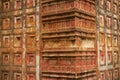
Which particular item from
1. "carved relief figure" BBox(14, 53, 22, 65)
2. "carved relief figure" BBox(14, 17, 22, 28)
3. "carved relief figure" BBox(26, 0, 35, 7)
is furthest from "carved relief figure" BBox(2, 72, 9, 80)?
"carved relief figure" BBox(26, 0, 35, 7)

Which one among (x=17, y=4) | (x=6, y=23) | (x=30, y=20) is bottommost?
(x=6, y=23)

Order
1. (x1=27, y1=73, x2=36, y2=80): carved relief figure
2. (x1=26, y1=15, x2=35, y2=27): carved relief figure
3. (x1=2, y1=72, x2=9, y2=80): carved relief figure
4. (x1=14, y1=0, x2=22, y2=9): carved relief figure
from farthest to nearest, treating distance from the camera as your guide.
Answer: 1. (x1=2, y1=72, x2=9, y2=80): carved relief figure
2. (x1=14, y1=0, x2=22, y2=9): carved relief figure
3. (x1=26, y1=15, x2=35, y2=27): carved relief figure
4. (x1=27, y1=73, x2=36, y2=80): carved relief figure

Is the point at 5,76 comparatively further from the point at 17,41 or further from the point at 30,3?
the point at 30,3

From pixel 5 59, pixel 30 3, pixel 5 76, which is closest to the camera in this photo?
pixel 30 3

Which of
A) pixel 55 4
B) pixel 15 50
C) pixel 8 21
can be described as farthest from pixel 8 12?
pixel 55 4

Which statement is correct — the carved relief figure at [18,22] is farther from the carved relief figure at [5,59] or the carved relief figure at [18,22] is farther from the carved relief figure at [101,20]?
the carved relief figure at [101,20]

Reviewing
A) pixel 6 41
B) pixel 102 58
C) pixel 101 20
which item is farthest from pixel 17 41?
pixel 101 20

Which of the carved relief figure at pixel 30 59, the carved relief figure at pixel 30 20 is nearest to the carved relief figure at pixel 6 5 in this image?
the carved relief figure at pixel 30 20

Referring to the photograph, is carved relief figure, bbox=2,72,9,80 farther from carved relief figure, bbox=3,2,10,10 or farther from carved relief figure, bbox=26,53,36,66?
carved relief figure, bbox=3,2,10,10

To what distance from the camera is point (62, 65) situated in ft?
81.8

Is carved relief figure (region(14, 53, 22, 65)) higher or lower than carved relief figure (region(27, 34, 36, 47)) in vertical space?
lower

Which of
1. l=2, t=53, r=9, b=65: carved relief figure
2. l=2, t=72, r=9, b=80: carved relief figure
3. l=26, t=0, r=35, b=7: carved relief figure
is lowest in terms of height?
l=2, t=72, r=9, b=80: carved relief figure

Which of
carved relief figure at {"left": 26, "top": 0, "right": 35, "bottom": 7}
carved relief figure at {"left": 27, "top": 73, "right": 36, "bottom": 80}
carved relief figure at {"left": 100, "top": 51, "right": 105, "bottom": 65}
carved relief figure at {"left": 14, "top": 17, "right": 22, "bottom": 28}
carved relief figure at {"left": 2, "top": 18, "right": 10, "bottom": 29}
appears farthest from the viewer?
carved relief figure at {"left": 2, "top": 18, "right": 10, "bottom": 29}

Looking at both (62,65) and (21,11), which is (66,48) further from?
(21,11)
